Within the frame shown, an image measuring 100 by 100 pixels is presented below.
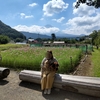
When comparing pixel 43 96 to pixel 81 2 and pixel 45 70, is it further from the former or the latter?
pixel 81 2

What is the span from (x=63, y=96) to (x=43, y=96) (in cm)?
57

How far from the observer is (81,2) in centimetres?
571

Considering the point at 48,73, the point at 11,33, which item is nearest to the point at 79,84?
the point at 48,73

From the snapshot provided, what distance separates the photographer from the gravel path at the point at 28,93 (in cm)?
359

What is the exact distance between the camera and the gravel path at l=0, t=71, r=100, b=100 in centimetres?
359

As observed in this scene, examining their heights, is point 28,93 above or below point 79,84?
below

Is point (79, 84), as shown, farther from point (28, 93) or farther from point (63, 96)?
point (28, 93)

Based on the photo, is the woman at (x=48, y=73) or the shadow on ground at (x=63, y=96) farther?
the woman at (x=48, y=73)

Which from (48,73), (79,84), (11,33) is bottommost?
(79,84)

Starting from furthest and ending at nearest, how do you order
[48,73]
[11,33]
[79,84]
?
[11,33], [48,73], [79,84]

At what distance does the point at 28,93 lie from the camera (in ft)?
13.0

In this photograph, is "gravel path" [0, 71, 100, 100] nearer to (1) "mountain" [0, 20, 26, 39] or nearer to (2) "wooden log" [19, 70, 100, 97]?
(2) "wooden log" [19, 70, 100, 97]

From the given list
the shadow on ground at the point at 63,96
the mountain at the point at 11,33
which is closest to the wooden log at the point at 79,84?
the shadow on ground at the point at 63,96

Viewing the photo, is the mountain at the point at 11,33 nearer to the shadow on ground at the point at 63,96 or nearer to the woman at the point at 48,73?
the woman at the point at 48,73
